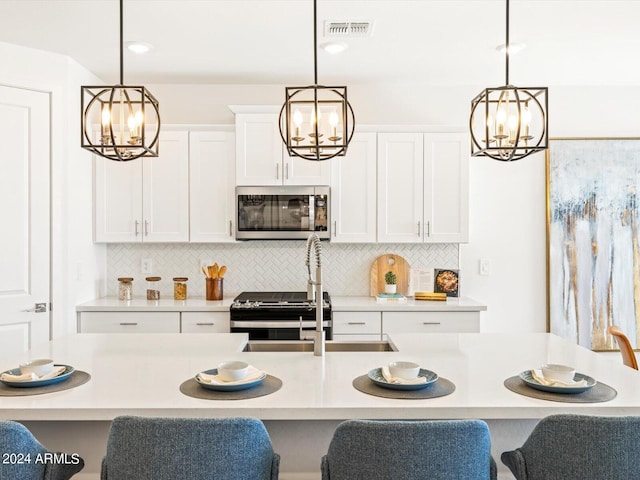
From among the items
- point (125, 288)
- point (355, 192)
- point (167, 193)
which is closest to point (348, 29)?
point (355, 192)

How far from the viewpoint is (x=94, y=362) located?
2070 millimetres

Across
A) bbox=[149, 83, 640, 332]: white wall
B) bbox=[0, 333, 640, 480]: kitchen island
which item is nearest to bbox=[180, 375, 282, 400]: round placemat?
bbox=[0, 333, 640, 480]: kitchen island

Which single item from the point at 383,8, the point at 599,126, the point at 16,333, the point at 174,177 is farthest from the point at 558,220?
the point at 16,333

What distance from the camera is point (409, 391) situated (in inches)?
66.4

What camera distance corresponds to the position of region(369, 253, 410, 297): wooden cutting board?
13.7 ft

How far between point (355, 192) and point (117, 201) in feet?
5.93

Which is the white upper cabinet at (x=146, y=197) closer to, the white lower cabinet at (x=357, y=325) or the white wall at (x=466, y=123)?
the white wall at (x=466, y=123)

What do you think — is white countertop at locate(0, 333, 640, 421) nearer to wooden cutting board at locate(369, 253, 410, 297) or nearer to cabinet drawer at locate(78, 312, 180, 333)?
cabinet drawer at locate(78, 312, 180, 333)

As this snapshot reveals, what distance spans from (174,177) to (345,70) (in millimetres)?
1507

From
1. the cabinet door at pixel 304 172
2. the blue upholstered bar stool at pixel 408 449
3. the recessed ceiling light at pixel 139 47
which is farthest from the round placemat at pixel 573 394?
the recessed ceiling light at pixel 139 47

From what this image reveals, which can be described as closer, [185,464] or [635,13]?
[185,464]

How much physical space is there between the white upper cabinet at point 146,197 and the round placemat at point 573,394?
2.81 meters

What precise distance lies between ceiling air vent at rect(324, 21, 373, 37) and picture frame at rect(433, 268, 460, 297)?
6.29 ft

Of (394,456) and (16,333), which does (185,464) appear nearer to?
(394,456)
